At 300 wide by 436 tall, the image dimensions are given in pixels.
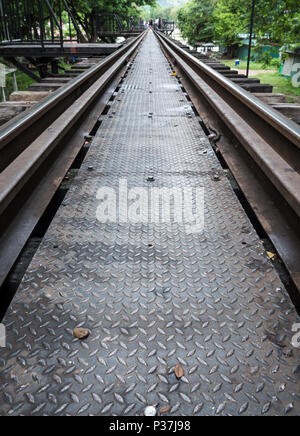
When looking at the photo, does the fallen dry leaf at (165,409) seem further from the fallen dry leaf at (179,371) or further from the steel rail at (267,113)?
the steel rail at (267,113)

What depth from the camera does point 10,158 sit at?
102 inches

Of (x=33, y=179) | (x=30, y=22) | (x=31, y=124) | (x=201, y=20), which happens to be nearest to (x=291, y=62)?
(x=30, y=22)

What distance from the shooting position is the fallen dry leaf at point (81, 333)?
4.65 feet

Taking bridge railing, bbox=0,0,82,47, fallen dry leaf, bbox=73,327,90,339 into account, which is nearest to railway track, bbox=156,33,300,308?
fallen dry leaf, bbox=73,327,90,339

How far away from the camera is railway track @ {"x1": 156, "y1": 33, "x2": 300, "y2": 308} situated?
1.85 m

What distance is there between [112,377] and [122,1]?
30704 mm

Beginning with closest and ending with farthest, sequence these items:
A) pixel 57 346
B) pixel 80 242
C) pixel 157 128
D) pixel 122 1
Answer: pixel 57 346, pixel 80 242, pixel 157 128, pixel 122 1

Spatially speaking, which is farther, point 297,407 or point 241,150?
point 241,150

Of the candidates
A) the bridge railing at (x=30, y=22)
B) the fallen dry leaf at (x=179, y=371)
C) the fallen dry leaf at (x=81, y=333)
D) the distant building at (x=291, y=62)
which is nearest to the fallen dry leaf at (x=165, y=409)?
the fallen dry leaf at (x=179, y=371)

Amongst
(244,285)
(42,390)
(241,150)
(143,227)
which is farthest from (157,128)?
(42,390)

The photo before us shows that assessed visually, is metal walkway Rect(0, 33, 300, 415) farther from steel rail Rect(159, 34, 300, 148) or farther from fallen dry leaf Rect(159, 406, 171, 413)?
steel rail Rect(159, 34, 300, 148)

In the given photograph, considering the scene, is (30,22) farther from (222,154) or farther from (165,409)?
(165,409)

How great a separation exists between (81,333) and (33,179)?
128cm

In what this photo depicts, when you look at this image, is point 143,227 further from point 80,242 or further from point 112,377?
point 112,377
